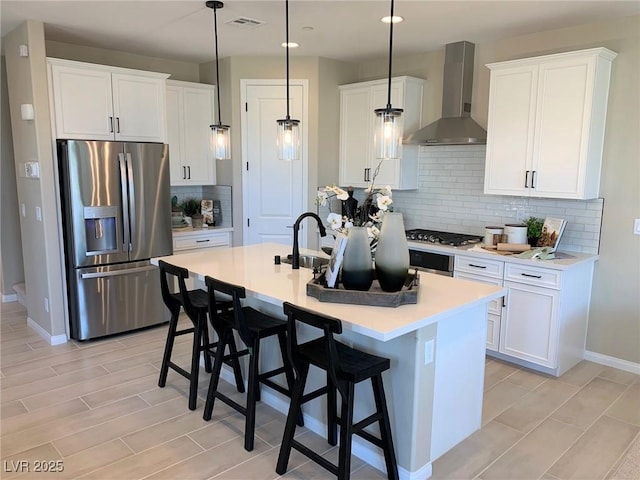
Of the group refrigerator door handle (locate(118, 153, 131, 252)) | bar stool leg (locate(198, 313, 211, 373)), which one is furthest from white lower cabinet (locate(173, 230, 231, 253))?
bar stool leg (locate(198, 313, 211, 373))

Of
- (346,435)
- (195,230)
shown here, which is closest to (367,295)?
(346,435)

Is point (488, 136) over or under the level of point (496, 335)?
over

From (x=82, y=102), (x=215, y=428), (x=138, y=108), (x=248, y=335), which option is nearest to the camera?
(x=248, y=335)

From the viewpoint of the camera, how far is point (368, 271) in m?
2.43

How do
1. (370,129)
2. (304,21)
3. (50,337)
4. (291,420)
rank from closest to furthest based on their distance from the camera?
(291,420)
(304,21)
(50,337)
(370,129)

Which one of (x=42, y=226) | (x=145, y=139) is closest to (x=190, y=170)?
(x=145, y=139)

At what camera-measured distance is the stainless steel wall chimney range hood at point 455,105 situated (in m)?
4.38

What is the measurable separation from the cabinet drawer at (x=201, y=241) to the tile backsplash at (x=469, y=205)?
1.97 meters

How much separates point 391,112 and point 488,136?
6.35 feet

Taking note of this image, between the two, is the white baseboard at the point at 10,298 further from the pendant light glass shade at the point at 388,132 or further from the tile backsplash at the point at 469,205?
the pendant light glass shade at the point at 388,132

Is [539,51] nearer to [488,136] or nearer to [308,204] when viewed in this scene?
[488,136]

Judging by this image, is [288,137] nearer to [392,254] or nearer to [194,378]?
[392,254]

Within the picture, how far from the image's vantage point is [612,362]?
3.93 metres

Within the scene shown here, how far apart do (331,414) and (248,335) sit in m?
0.63
